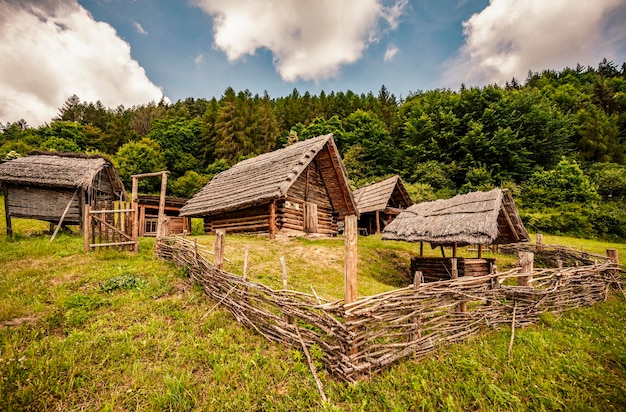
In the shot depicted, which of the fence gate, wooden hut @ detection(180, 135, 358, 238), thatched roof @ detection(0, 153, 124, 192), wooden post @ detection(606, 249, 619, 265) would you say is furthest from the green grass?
thatched roof @ detection(0, 153, 124, 192)

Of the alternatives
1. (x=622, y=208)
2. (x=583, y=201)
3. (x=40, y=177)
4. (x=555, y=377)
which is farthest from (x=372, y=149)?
(x=555, y=377)

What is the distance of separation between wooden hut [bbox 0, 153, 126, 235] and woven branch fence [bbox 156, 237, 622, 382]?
→ 9982mm

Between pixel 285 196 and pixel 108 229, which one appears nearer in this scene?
pixel 108 229

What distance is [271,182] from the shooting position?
12977mm

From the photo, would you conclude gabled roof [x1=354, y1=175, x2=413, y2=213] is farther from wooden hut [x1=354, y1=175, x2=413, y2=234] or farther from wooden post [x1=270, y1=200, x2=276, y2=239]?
wooden post [x1=270, y1=200, x2=276, y2=239]

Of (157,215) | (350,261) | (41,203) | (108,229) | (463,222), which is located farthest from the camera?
(157,215)

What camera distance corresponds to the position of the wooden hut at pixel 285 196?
42.7 ft

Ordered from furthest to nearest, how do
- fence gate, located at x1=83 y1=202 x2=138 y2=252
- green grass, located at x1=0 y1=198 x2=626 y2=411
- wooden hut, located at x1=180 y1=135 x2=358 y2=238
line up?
1. wooden hut, located at x1=180 y1=135 x2=358 y2=238
2. fence gate, located at x1=83 y1=202 x2=138 y2=252
3. green grass, located at x1=0 y1=198 x2=626 y2=411

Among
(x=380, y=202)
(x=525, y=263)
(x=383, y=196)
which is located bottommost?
(x=525, y=263)

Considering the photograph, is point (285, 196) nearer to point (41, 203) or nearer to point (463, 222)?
point (463, 222)

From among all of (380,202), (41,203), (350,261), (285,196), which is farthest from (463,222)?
(41,203)

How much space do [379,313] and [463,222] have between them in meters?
7.62

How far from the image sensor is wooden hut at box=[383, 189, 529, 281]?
9.76 m

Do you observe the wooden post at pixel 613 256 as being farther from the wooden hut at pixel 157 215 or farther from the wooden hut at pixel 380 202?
the wooden hut at pixel 157 215
